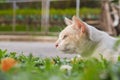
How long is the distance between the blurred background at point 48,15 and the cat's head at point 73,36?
514 inches

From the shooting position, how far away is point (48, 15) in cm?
1900

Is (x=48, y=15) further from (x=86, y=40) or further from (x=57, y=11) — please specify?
(x=86, y=40)

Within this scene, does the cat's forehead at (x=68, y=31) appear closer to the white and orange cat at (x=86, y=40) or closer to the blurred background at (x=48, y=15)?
the white and orange cat at (x=86, y=40)

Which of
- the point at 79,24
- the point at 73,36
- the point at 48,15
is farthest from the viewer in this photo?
the point at 48,15

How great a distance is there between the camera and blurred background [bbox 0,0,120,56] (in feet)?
55.4

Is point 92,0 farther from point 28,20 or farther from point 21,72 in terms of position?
point 21,72

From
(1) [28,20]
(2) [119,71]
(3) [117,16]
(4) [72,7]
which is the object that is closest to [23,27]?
(1) [28,20]

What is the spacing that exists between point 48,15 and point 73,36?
1581cm

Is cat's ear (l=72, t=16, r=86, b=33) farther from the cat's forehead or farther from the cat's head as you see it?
the cat's forehead

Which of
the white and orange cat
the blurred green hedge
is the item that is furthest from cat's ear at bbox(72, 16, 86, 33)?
the blurred green hedge

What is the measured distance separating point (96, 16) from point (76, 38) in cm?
1577

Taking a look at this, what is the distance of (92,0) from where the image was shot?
20703mm

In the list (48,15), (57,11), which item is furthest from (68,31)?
(57,11)

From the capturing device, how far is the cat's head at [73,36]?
117 inches
